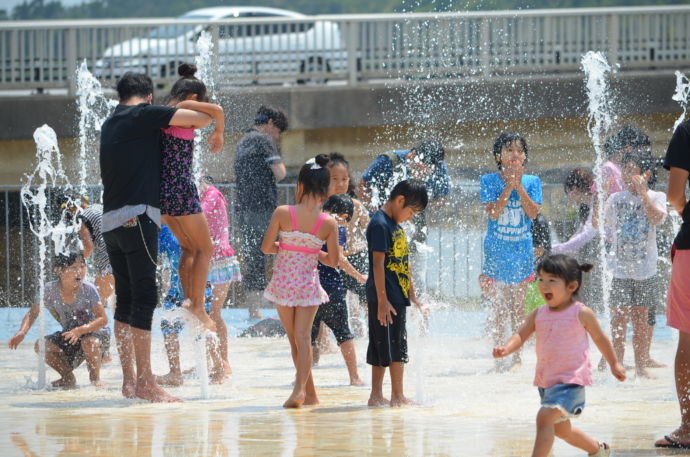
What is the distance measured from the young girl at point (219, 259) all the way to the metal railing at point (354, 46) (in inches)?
369

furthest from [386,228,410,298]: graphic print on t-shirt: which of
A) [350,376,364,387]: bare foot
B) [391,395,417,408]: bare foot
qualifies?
[350,376,364,387]: bare foot

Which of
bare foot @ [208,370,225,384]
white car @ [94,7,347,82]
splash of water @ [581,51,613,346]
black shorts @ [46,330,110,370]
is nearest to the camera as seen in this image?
black shorts @ [46,330,110,370]

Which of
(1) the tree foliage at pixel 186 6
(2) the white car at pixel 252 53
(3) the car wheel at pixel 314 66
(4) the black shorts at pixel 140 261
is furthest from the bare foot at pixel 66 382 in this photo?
(1) the tree foliage at pixel 186 6


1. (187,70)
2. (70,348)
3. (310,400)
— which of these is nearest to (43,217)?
(70,348)

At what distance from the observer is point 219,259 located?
8.39 meters

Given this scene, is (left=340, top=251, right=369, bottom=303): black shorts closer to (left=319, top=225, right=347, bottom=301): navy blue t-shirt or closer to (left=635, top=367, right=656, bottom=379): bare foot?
(left=319, top=225, right=347, bottom=301): navy blue t-shirt

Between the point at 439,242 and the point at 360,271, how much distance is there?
15.7 ft

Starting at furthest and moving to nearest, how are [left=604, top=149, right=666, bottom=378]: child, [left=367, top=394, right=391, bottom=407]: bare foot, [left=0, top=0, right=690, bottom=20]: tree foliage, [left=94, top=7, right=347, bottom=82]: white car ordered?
1. [left=0, top=0, right=690, bottom=20]: tree foliage
2. [left=94, top=7, right=347, bottom=82]: white car
3. [left=604, top=149, right=666, bottom=378]: child
4. [left=367, top=394, right=391, bottom=407]: bare foot

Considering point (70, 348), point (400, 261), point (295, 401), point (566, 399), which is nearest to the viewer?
point (566, 399)

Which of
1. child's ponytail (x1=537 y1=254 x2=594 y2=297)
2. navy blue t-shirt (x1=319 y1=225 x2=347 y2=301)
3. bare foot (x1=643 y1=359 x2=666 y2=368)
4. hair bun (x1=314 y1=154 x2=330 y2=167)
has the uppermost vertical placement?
hair bun (x1=314 y1=154 x2=330 y2=167)

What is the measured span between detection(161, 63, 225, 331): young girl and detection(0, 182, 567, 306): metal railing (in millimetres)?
5848

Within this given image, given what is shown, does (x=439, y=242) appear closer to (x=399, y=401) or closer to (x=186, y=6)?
(x=399, y=401)

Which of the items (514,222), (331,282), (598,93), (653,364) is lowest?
(653,364)

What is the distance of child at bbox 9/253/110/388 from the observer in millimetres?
7863
